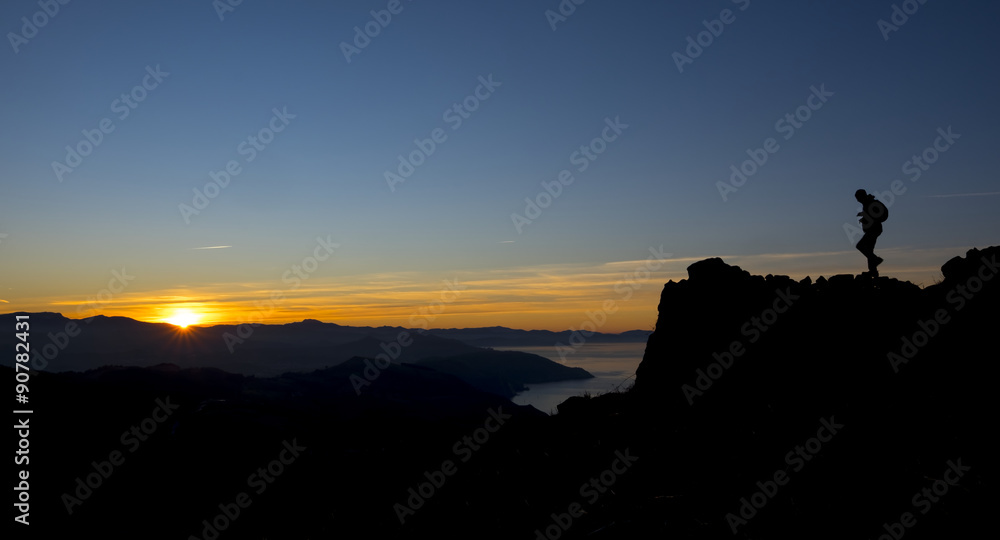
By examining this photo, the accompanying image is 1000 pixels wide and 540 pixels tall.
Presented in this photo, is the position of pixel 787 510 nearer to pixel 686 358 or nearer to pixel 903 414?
pixel 903 414

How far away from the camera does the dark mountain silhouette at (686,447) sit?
35.0 feet

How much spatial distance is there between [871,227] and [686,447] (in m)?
10.3

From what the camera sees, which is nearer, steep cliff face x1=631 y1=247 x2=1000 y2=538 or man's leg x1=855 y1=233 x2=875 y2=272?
steep cliff face x1=631 y1=247 x2=1000 y2=538

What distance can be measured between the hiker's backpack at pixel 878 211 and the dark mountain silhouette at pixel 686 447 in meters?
2.15

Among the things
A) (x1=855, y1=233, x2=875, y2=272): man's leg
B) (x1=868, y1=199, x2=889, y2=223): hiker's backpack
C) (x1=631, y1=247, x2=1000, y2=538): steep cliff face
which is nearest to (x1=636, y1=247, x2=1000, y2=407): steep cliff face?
(x1=631, y1=247, x2=1000, y2=538): steep cliff face

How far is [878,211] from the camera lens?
19141mm

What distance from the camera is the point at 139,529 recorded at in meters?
16.0

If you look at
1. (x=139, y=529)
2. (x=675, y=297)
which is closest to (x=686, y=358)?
(x=675, y=297)

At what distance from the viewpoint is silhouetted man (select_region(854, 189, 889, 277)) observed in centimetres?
1908

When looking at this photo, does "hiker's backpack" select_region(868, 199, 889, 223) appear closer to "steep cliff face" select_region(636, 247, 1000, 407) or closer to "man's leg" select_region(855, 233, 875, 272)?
"man's leg" select_region(855, 233, 875, 272)

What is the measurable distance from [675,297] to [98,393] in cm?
2580

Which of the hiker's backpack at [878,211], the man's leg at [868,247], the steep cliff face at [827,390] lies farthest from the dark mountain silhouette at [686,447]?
the hiker's backpack at [878,211]

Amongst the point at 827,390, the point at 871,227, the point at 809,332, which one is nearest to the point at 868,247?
the point at 871,227

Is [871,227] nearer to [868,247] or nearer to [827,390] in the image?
[868,247]
